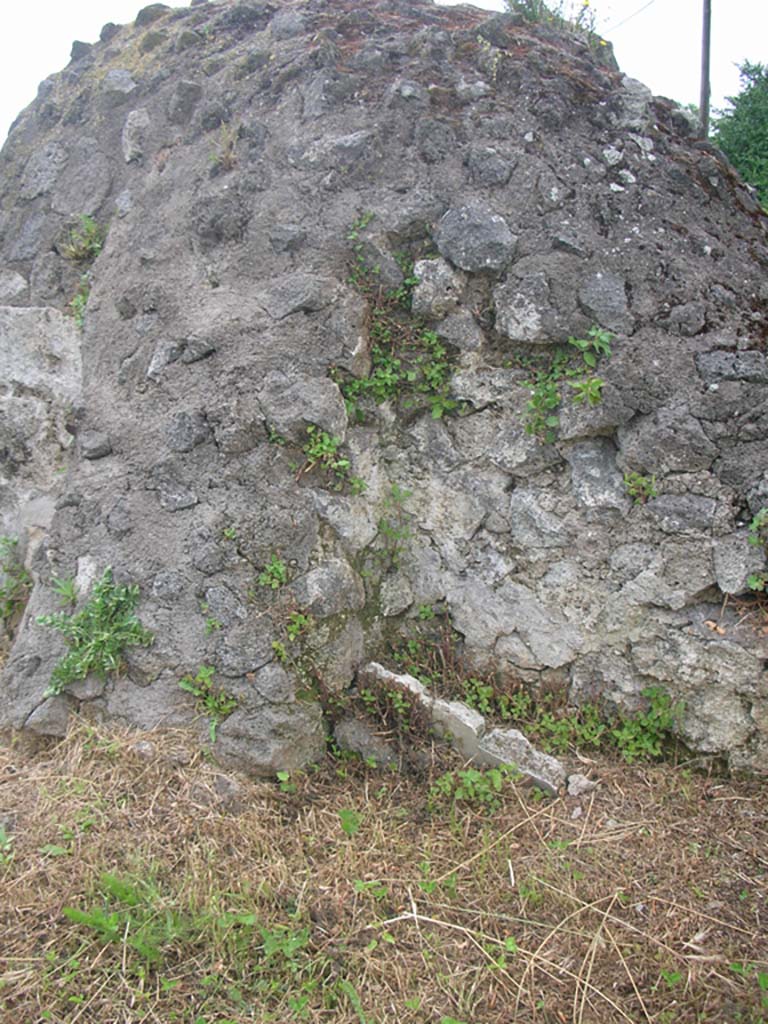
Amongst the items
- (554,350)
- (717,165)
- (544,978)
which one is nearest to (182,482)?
(554,350)

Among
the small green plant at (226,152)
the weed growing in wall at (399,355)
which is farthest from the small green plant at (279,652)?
the small green plant at (226,152)

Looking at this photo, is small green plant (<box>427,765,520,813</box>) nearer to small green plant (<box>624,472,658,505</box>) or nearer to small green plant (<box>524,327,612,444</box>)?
small green plant (<box>624,472,658,505</box>)

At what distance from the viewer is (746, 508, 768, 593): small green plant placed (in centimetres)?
317

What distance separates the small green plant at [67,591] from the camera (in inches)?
133

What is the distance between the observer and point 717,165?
12.7 ft

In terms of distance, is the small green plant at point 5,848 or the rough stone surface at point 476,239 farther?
the rough stone surface at point 476,239

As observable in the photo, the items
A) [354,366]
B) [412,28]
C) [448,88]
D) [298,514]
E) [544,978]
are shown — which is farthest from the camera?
[412,28]

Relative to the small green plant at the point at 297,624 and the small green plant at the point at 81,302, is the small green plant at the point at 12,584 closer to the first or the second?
the small green plant at the point at 81,302

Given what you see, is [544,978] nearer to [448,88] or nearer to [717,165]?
[717,165]

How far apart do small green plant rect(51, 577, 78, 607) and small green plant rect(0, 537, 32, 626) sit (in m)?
0.78

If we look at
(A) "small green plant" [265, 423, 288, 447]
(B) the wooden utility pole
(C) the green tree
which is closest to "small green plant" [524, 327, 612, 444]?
(A) "small green plant" [265, 423, 288, 447]

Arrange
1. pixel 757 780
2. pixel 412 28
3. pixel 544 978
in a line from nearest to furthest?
pixel 544 978 < pixel 757 780 < pixel 412 28

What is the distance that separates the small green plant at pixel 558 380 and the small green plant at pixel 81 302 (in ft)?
8.09

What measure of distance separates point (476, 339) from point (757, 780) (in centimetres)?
221
